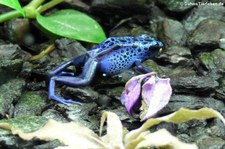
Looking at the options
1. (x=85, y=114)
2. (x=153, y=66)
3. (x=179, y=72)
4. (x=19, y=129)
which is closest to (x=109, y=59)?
(x=153, y=66)

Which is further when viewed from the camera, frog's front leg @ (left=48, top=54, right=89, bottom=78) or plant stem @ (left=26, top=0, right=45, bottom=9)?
plant stem @ (left=26, top=0, right=45, bottom=9)

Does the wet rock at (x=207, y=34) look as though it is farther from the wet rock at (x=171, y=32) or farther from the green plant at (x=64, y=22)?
the green plant at (x=64, y=22)

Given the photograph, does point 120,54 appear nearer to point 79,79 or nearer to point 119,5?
point 79,79

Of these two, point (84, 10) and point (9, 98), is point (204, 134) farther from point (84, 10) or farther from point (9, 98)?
point (84, 10)

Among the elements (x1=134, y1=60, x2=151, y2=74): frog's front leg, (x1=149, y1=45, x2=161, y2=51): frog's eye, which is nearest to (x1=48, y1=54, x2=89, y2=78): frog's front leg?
(x1=134, y1=60, x2=151, y2=74): frog's front leg

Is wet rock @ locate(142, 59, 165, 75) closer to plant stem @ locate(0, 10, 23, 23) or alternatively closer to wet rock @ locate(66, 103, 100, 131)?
wet rock @ locate(66, 103, 100, 131)
